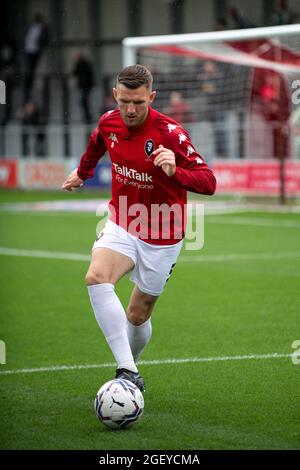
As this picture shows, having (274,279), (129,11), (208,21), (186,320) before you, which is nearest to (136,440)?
(186,320)

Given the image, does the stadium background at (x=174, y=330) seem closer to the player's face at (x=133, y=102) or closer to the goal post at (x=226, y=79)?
the goal post at (x=226, y=79)

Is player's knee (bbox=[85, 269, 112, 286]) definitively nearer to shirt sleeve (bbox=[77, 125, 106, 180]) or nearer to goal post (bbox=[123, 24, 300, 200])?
shirt sleeve (bbox=[77, 125, 106, 180])

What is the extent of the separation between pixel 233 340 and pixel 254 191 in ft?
45.0

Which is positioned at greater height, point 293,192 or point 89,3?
point 89,3

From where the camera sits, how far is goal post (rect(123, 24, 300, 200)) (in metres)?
19.2

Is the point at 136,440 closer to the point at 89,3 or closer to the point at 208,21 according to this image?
the point at 208,21

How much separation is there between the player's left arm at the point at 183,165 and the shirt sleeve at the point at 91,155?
2.39 feet

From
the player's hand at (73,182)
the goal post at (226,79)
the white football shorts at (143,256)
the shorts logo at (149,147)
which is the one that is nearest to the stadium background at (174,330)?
the goal post at (226,79)

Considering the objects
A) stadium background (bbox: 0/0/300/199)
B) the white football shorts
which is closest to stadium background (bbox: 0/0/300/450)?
stadium background (bbox: 0/0/300/199)

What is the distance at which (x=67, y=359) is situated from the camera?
837cm

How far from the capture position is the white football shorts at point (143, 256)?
274 inches

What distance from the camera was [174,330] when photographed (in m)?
9.63

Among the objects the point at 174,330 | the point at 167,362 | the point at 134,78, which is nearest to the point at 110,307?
the point at 134,78

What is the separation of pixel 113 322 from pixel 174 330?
10.0 ft
